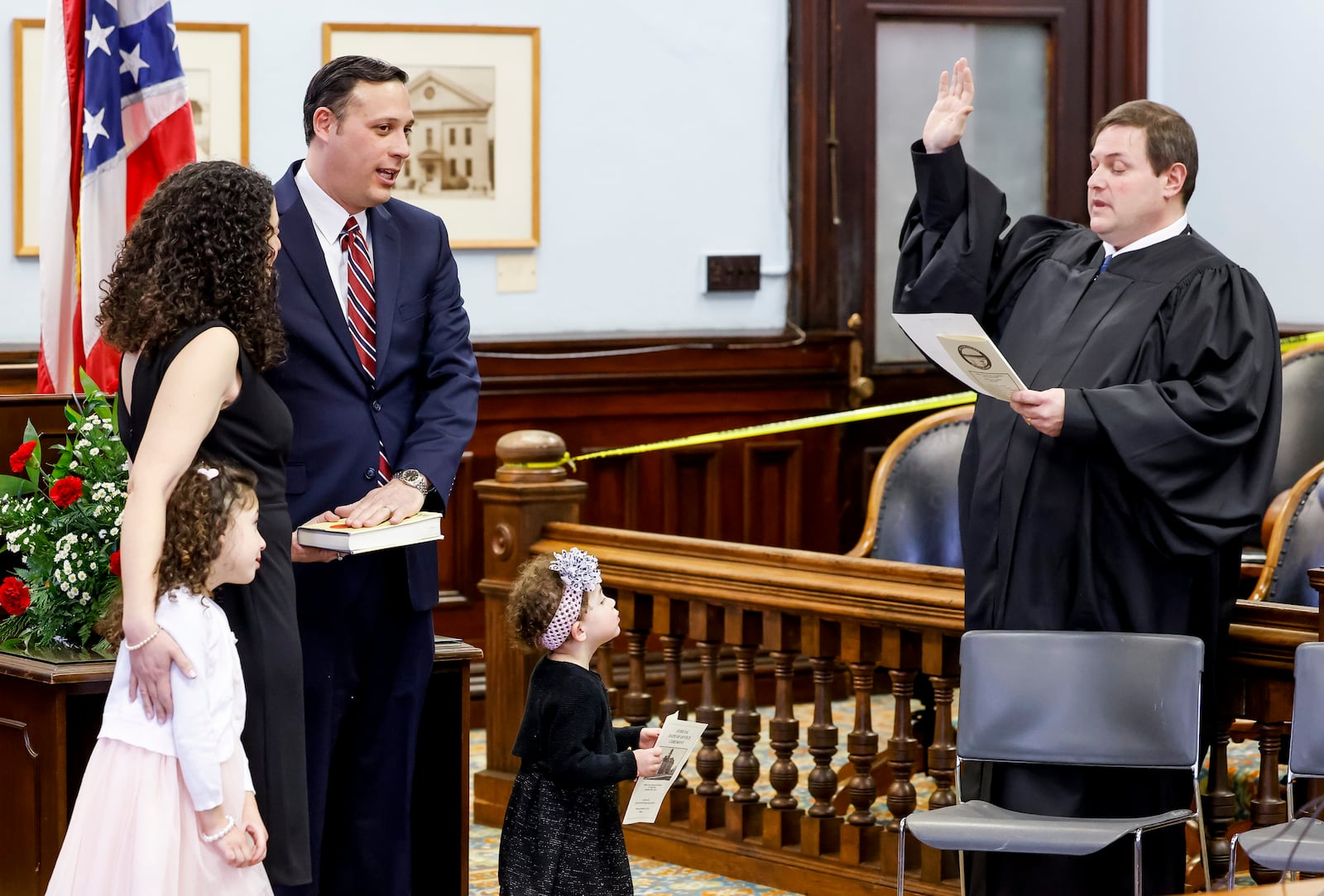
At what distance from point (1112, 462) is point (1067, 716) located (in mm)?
502

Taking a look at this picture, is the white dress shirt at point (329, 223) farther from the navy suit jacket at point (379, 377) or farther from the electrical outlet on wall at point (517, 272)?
the electrical outlet on wall at point (517, 272)

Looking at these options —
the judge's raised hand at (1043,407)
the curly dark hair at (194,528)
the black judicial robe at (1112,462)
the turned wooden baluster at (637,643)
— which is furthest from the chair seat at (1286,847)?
the turned wooden baluster at (637,643)

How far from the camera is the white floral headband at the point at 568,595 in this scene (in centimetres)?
375

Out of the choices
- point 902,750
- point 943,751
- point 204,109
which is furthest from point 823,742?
point 204,109

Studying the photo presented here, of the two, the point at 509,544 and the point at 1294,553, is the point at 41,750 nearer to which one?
the point at 509,544

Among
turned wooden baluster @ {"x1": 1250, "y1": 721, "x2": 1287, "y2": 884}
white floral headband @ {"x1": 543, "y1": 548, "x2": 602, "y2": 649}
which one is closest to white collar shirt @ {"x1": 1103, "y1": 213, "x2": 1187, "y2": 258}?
turned wooden baluster @ {"x1": 1250, "y1": 721, "x2": 1287, "y2": 884}

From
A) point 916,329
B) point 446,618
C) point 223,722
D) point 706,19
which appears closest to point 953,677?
point 916,329

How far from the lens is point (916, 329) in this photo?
359cm

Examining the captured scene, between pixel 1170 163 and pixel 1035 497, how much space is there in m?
0.69

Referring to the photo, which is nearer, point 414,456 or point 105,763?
point 105,763

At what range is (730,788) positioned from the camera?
5.85m

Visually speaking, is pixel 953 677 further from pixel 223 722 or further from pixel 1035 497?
pixel 223 722

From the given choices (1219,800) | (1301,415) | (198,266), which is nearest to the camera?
(198,266)

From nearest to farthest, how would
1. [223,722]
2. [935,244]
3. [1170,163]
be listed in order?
[223,722]
[1170,163]
[935,244]
